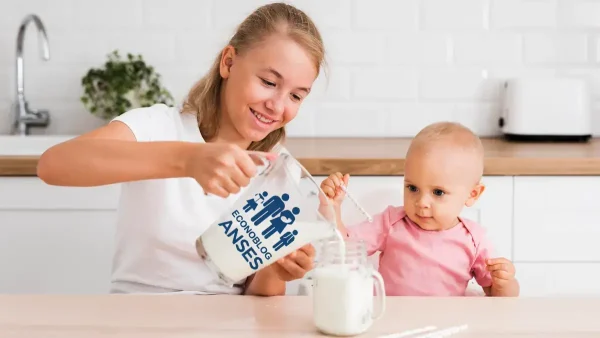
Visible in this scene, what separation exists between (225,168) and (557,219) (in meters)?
1.14

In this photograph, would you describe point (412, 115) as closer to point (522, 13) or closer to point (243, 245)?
point (522, 13)

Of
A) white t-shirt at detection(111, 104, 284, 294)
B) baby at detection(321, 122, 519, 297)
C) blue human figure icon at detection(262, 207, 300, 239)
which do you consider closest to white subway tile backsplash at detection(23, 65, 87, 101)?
white t-shirt at detection(111, 104, 284, 294)

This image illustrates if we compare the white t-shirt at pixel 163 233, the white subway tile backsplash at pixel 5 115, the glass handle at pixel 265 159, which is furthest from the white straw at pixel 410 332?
the white subway tile backsplash at pixel 5 115

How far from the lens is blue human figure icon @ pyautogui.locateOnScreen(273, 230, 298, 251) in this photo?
1014 mm

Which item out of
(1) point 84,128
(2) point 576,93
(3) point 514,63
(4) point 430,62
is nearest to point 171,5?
(1) point 84,128

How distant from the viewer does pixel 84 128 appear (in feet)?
8.34

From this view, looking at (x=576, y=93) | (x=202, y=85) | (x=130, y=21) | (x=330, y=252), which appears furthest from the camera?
(x=130, y=21)

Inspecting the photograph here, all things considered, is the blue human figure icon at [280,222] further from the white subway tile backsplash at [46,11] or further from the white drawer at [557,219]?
the white subway tile backsplash at [46,11]

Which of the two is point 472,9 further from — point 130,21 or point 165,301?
point 165,301

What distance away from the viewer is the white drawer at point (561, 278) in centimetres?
192

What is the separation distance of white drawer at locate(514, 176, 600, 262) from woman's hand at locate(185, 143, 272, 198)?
1040mm

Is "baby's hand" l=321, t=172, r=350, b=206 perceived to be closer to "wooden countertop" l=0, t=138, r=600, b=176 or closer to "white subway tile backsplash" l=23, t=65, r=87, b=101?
"wooden countertop" l=0, t=138, r=600, b=176

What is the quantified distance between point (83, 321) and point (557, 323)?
0.64 metres

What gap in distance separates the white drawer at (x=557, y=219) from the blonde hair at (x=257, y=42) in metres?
0.63
